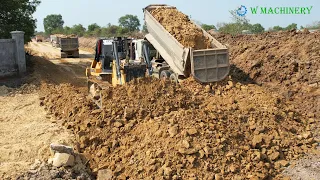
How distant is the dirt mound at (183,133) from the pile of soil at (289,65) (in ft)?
3.26

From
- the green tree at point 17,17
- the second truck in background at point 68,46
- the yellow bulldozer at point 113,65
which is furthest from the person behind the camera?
the second truck in background at point 68,46

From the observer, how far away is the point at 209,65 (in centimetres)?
1026

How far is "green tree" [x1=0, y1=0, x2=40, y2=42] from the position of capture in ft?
48.4

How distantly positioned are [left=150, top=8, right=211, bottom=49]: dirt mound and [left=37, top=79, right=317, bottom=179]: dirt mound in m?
2.24

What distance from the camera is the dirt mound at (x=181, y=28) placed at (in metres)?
10.7

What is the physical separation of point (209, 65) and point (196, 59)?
0.56 metres

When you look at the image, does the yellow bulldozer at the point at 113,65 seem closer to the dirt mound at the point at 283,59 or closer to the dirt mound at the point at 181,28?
the dirt mound at the point at 181,28

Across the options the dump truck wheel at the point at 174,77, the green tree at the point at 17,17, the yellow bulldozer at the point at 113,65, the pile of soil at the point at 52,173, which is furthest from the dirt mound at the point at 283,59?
the green tree at the point at 17,17

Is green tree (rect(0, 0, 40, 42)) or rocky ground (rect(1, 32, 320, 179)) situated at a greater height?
green tree (rect(0, 0, 40, 42))

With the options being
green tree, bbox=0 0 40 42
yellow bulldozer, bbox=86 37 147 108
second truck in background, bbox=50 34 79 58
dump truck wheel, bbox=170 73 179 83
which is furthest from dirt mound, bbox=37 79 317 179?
second truck in background, bbox=50 34 79 58

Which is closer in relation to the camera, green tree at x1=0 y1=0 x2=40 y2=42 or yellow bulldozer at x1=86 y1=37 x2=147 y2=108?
yellow bulldozer at x1=86 y1=37 x2=147 y2=108

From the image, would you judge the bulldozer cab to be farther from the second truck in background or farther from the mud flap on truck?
the second truck in background

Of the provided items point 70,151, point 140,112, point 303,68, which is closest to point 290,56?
point 303,68

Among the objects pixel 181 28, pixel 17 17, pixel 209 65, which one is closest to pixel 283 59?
pixel 209 65
